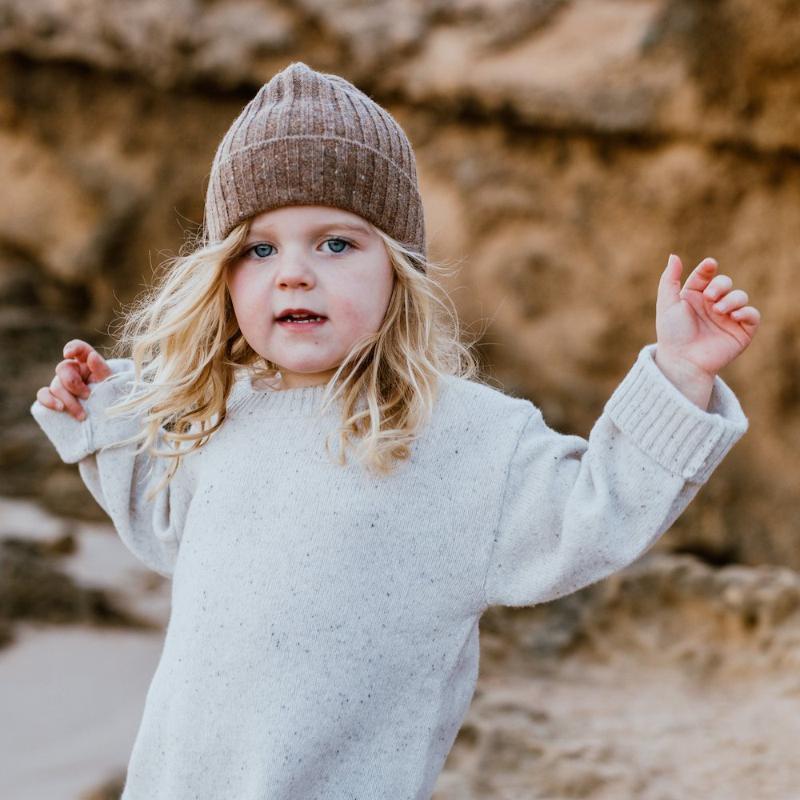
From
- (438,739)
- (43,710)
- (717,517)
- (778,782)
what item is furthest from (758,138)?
(43,710)

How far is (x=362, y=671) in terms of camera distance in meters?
1.19

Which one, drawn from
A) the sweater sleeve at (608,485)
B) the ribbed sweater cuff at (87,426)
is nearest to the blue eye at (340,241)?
the sweater sleeve at (608,485)

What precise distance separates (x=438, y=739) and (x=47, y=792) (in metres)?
1.26

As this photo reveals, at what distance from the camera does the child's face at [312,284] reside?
1223mm

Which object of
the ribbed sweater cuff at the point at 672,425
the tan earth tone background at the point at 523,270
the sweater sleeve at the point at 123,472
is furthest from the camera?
the tan earth tone background at the point at 523,270

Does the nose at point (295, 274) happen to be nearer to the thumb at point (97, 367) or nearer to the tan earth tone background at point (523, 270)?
the thumb at point (97, 367)

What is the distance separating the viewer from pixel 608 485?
3.66 ft

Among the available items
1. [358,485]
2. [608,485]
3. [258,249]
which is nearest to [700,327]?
[608,485]

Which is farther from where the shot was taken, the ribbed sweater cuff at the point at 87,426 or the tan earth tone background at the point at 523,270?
the tan earth tone background at the point at 523,270

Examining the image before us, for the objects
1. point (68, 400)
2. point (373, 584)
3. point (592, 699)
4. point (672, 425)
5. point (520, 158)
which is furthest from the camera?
point (520, 158)

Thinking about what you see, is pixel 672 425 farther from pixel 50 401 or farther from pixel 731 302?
pixel 50 401

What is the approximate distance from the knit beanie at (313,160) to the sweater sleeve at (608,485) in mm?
383

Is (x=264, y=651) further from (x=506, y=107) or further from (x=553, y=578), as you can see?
(x=506, y=107)

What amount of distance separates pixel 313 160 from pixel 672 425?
0.55 meters
